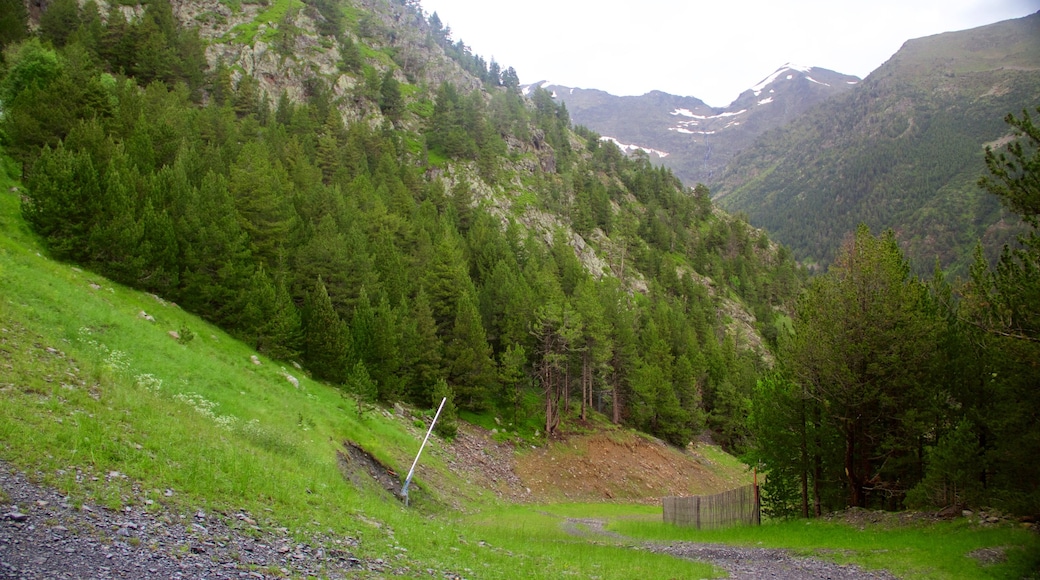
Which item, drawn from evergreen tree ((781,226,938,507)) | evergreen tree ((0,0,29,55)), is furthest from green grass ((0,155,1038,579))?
evergreen tree ((0,0,29,55))

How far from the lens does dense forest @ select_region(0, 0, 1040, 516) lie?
66.1 ft

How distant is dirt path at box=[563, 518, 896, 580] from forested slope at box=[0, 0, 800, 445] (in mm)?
19141

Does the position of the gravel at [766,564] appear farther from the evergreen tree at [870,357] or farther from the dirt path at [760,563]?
the evergreen tree at [870,357]

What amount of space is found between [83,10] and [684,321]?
315 ft

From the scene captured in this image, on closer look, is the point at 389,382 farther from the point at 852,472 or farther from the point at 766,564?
the point at 852,472

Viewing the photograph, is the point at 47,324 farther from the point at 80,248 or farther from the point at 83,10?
the point at 83,10

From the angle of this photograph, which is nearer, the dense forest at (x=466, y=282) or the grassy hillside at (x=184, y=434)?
the grassy hillside at (x=184, y=434)

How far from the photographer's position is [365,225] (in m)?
54.6

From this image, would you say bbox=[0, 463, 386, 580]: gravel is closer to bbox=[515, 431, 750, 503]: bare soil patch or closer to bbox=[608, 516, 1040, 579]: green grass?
bbox=[608, 516, 1040, 579]: green grass

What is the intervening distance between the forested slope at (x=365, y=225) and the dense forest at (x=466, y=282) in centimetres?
28

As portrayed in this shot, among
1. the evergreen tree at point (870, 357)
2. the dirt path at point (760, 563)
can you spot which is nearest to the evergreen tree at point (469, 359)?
the dirt path at point (760, 563)

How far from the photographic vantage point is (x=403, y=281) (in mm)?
47500

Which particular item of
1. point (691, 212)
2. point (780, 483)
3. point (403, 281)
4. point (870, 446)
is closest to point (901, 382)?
point (870, 446)

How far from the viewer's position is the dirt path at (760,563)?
13.8 meters
